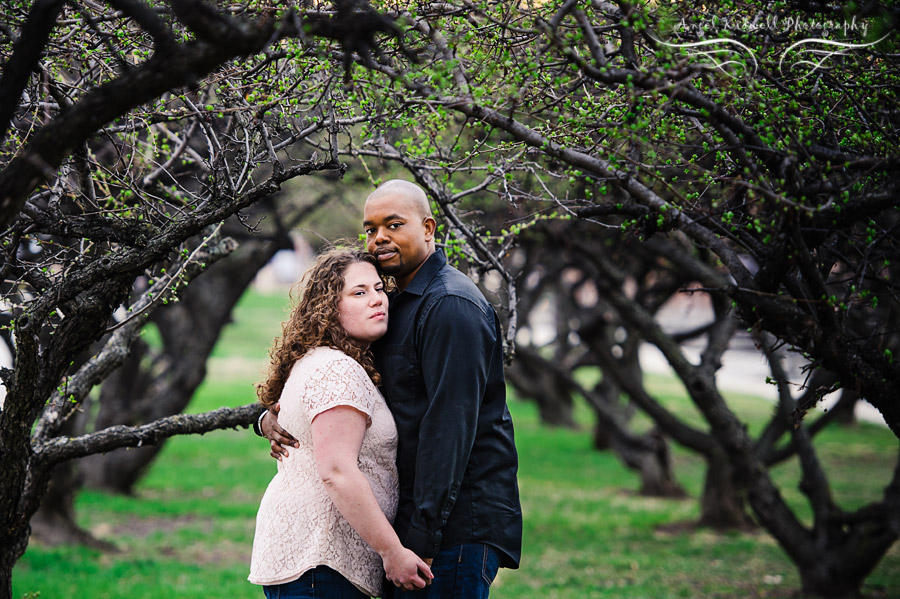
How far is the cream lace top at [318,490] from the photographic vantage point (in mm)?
3039

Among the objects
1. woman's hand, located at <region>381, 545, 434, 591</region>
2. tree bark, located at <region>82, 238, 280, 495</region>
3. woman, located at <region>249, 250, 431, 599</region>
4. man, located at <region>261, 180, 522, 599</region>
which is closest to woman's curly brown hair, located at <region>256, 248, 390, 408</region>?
woman, located at <region>249, 250, 431, 599</region>

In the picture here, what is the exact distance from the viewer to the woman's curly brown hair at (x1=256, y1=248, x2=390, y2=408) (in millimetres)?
3252

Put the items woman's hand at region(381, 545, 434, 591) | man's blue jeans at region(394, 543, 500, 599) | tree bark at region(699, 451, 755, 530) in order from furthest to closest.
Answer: tree bark at region(699, 451, 755, 530) → man's blue jeans at region(394, 543, 500, 599) → woman's hand at region(381, 545, 434, 591)

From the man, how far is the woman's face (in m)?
0.10

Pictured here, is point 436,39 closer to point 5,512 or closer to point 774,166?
point 774,166

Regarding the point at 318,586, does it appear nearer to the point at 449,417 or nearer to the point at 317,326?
the point at 449,417

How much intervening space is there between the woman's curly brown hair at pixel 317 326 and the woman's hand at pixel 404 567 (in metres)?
0.67

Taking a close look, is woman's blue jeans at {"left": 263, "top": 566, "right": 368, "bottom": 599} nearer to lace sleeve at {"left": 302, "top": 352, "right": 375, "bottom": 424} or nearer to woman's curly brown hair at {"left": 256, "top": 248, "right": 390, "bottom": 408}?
lace sleeve at {"left": 302, "top": 352, "right": 375, "bottom": 424}

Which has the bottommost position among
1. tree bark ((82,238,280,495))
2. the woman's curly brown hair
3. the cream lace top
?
the cream lace top

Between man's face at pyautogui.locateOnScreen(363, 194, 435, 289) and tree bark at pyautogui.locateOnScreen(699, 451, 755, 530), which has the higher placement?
man's face at pyautogui.locateOnScreen(363, 194, 435, 289)

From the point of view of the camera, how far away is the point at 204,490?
1271 cm

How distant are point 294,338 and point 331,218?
13.4 meters

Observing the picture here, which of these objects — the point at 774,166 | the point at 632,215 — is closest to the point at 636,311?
the point at 632,215

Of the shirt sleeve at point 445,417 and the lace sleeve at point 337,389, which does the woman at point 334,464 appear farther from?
the shirt sleeve at point 445,417
